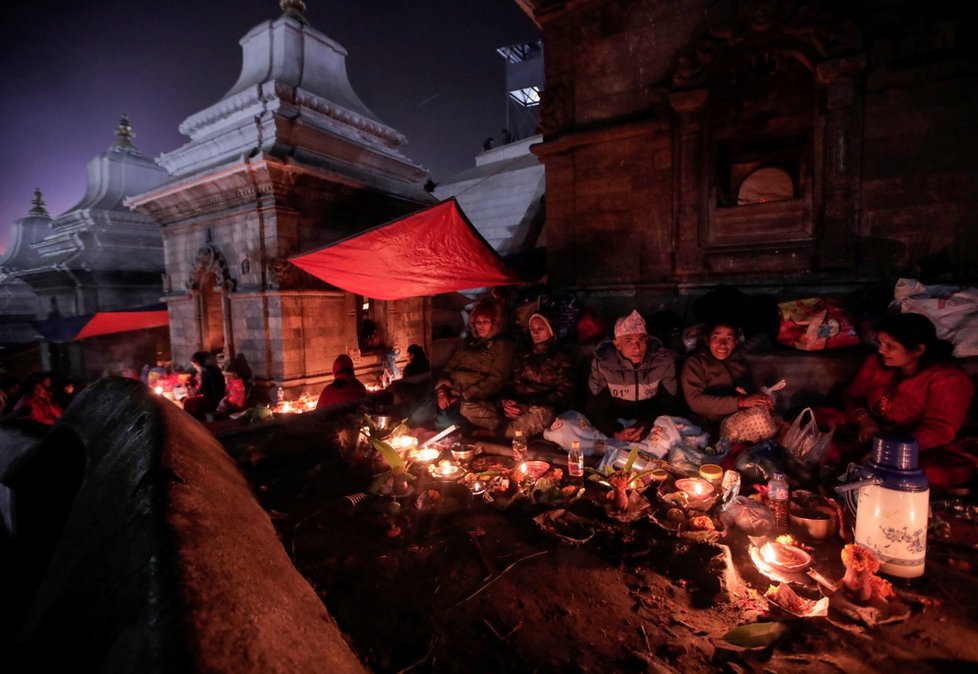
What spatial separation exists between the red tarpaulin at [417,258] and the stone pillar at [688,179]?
98.9 inches

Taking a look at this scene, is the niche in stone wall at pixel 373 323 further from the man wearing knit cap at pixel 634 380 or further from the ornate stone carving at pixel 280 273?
the man wearing knit cap at pixel 634 380

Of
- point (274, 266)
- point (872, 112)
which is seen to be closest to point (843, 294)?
point (872, 112)

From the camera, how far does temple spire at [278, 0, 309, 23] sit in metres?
11.8

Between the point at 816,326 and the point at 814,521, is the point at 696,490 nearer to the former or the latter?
the point at 814,521

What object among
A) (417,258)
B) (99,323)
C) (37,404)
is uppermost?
(417,258)

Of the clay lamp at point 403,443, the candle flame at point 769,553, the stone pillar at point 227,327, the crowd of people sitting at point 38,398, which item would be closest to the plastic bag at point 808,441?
the candle flame at point 769,553

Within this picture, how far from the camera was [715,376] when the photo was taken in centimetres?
444

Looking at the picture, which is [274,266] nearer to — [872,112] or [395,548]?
[395,548]

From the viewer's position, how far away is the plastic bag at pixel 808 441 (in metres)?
3.71

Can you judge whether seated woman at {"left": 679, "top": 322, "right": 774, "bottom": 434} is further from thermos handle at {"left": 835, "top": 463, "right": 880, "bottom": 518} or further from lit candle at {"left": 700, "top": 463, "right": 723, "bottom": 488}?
thermos handle at {"left": 835, "top": 463, "right": 880, "bottom": 518}

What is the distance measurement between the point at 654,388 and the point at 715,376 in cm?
60

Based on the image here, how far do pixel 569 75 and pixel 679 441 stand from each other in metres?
6.28

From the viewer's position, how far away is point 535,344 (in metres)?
5.43

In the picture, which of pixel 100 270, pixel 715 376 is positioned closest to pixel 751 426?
pixel 715 376
